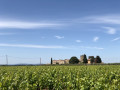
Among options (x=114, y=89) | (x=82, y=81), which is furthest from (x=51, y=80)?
(x=114, y=89)

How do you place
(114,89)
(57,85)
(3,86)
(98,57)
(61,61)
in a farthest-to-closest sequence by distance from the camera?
(61,61)
(98,57)
(57,85)
(3,86)
(114,89)

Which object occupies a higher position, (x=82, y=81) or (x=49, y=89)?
(x=82, y=81)

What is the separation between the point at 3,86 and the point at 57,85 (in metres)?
4.30

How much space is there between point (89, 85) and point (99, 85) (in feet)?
4.21

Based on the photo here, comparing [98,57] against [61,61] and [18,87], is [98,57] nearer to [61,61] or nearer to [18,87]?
[61,61]

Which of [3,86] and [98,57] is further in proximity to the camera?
[98,57]

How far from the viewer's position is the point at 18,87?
30.5 feet

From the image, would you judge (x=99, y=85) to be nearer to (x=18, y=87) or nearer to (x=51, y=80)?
(x=18, y=87)

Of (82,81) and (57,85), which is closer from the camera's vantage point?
(82,81)

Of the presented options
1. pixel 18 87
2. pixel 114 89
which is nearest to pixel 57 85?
pixel 18 87

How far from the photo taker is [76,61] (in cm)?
11850

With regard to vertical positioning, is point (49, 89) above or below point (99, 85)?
below

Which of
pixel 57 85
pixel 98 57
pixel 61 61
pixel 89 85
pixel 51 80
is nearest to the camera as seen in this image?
pixel 89 85

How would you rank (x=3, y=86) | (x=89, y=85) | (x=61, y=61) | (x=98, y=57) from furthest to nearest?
(x=61, y=61) < (x=98, y=57) < (x=89, y=85) < (x=3, y=86)
